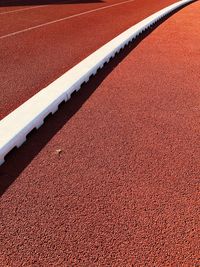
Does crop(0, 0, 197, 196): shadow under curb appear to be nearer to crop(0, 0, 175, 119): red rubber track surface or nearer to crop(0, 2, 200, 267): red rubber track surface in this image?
crop(0, 2, 200, 267): red rubber track surface

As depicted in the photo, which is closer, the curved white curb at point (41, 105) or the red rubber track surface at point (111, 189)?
the red rubber track surface at point (111, 189)

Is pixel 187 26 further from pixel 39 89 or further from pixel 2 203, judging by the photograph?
pixel 2 203

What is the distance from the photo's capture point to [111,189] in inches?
123

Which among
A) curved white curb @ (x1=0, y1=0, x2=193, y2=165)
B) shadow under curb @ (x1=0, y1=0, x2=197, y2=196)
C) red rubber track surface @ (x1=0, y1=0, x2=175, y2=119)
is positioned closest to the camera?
shadow under curb @ (x1=0, y1=0, x2=197, y2=196)

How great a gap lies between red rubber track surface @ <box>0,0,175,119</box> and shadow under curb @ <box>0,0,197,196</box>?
29.9 inches

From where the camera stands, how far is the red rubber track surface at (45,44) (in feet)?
18.8

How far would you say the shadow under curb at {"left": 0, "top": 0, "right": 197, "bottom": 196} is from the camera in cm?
333

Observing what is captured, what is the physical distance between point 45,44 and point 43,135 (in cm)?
543

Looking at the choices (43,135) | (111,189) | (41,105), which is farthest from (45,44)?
(111,189)

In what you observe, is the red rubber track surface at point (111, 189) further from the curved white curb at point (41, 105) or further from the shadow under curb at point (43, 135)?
the curved white curb at point (41, 105)

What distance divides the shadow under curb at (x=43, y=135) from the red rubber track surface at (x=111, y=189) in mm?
25

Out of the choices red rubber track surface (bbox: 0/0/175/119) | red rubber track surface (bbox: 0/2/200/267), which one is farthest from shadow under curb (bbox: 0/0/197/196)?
red rubber track surface (bbox: 0/0/175/119)

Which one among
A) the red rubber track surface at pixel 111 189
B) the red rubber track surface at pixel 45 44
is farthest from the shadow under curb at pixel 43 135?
the red rubber track surface at pixel 45 44

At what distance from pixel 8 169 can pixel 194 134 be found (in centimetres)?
243
